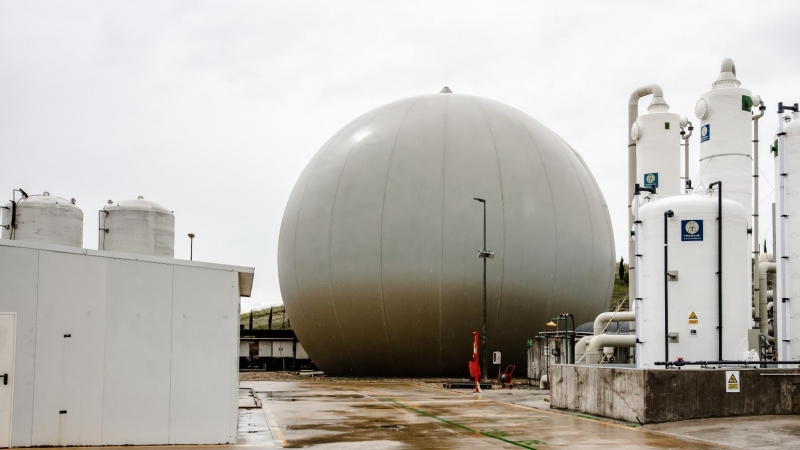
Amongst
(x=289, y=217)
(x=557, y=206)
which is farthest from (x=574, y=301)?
(x=289, y=217)

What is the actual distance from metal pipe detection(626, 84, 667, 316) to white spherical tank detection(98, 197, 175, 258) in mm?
12299

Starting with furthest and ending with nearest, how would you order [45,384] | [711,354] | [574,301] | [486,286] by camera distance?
[574,301]
[486,286]
[711,354]
[45,384]

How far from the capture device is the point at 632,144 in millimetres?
24844

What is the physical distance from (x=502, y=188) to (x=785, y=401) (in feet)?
57.5

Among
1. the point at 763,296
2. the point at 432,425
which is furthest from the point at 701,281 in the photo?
the point at 432,425

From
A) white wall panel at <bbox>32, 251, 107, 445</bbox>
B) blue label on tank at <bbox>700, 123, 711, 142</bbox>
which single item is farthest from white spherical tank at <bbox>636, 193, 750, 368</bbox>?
white wall panel at <bbox>32, 251, 107, 445</bbox>

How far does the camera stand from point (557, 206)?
110 ft

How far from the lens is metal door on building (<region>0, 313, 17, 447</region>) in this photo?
1172 centimetres

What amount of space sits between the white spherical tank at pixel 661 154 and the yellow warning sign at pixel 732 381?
7.62m

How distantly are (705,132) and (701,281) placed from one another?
4419 millimetres

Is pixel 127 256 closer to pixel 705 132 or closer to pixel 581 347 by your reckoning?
pixel 705 132

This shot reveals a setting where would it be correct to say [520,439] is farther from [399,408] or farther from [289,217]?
[289,217]

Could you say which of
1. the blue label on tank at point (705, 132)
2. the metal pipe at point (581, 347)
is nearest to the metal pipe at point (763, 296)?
the blue label on tank at point (705, 132)

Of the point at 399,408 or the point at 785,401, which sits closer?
the point at 785,401
